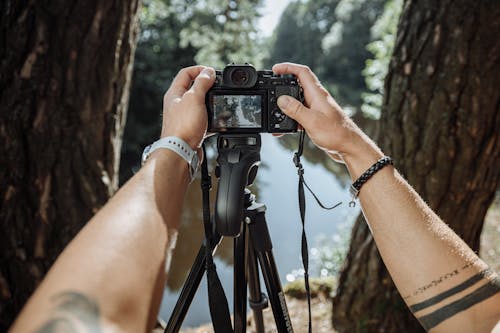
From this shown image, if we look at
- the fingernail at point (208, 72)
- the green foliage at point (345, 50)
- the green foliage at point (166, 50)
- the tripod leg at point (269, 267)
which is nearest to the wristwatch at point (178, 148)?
the fingernail at point (208, 72)

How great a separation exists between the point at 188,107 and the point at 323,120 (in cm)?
36

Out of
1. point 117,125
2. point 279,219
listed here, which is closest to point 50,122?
point 117,125

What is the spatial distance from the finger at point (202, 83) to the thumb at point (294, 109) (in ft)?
0.67

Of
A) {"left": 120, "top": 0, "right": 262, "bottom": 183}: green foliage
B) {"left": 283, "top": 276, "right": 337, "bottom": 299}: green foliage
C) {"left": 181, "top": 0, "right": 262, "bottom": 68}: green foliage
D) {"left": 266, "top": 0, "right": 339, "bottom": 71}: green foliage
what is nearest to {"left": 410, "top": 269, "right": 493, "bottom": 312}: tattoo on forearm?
{"left": 283, "top": 276, "right": 337, "bottom": 299}: green foliage

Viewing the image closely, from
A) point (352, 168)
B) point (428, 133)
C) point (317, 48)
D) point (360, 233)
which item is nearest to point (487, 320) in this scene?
point (352, 168)

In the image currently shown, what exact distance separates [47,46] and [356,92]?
67.3ft

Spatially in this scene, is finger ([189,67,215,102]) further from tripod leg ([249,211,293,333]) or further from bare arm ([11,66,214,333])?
tripod leg ([249,211,293,333])

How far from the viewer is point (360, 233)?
7.38 ft

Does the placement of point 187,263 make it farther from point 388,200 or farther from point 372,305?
point 388,200

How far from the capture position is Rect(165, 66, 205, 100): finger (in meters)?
1.06

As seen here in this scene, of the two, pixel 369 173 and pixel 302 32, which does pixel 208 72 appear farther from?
pixel 302 32

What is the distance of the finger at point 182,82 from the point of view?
41.7 inches

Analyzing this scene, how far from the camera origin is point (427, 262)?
0.90 meters

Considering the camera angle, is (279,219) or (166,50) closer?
(279,219)
